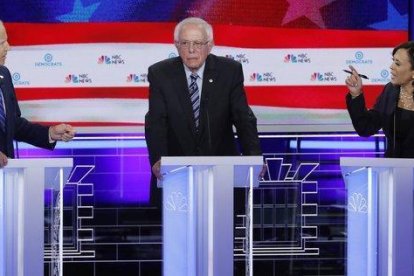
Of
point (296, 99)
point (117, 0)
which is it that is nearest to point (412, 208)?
point (296, 99)

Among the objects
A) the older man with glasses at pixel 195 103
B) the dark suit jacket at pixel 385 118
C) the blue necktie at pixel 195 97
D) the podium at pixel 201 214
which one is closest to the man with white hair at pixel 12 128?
the older man with glasses at pixel 195 103

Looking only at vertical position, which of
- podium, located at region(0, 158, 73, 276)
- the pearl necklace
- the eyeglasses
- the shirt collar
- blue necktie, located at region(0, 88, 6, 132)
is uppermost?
the eyeglasses

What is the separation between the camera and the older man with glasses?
5.00 metres

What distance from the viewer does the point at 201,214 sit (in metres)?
3.94

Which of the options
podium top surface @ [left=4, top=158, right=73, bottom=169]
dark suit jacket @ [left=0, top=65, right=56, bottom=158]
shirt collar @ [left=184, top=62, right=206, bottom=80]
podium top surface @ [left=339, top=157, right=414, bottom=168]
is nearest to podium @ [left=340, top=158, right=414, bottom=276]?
podium top surface @ [left=339, top=157, right=414, bottom=168]

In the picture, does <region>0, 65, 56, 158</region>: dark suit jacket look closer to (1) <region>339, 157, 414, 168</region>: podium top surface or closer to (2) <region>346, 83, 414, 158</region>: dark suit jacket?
(2) <region>346, 83, 414, 158</region>: dark suit jacket

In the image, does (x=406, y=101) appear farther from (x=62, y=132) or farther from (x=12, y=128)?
(x=12, y=128)

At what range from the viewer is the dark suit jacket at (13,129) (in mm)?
4766

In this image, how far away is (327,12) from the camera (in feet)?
22.4

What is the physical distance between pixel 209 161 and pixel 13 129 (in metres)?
1.31

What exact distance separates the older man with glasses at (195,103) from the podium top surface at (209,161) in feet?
3.38

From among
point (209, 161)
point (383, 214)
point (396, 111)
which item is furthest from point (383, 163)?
point (396, 111)

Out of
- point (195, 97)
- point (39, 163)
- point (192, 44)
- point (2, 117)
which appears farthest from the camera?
point (195, 97)

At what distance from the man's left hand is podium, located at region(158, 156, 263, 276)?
0.89m
